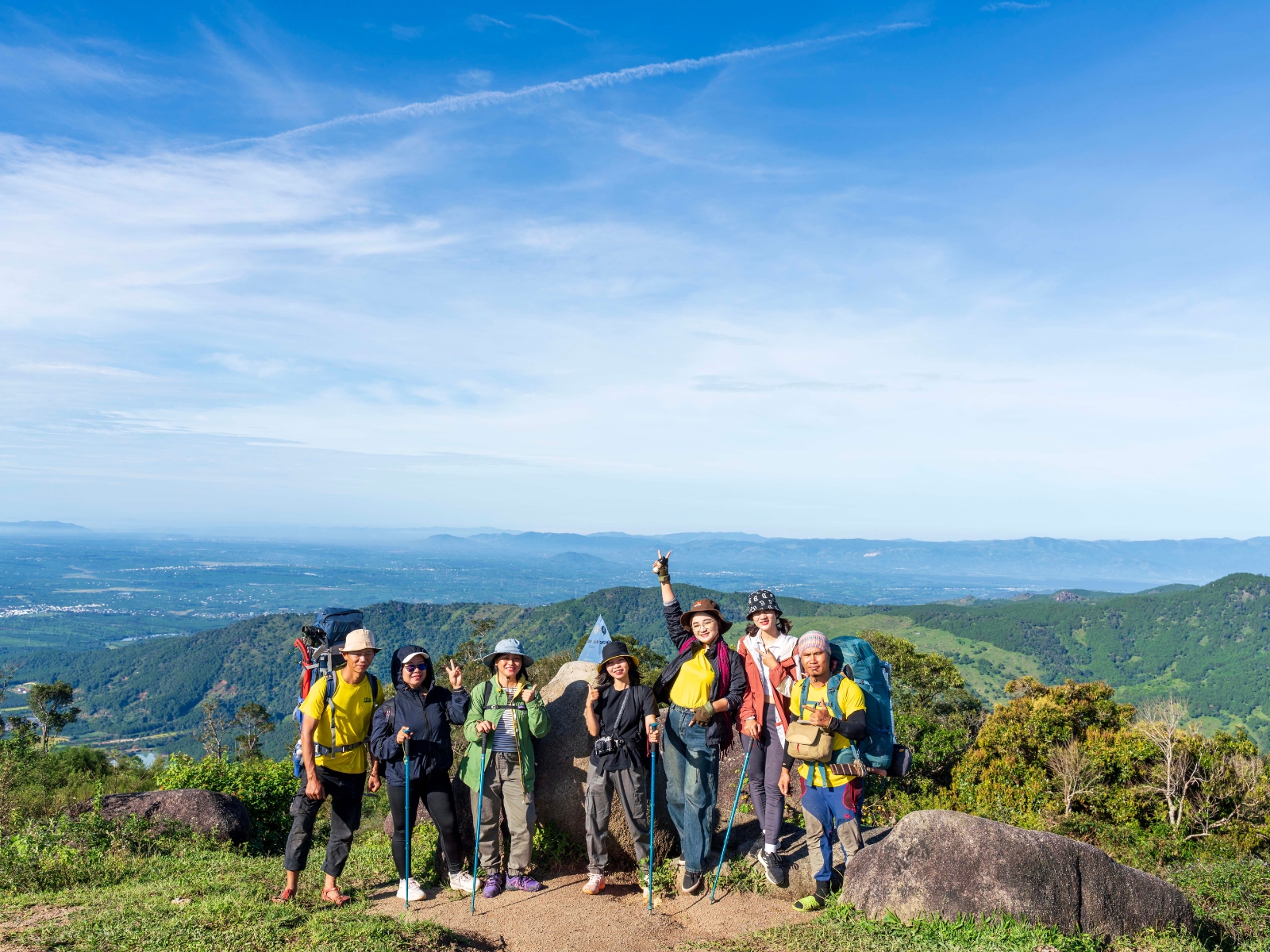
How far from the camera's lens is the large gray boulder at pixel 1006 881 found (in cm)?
575

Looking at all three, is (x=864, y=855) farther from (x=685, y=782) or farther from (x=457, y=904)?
(x=457, y=904)

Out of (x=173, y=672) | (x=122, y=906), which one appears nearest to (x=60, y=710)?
(x=122, y=906)

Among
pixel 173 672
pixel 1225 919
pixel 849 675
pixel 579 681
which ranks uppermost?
pixel 849 675

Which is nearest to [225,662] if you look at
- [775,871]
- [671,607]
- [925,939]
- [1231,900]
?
[671,607]

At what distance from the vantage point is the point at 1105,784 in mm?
18328

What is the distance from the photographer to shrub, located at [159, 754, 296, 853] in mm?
12562

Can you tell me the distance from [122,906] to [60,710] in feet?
180

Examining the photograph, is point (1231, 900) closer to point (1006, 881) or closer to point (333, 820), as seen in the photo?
point (1006, 881)

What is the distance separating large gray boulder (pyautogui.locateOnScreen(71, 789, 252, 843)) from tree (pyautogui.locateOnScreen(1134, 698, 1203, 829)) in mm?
18873

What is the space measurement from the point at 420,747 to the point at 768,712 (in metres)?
3.20

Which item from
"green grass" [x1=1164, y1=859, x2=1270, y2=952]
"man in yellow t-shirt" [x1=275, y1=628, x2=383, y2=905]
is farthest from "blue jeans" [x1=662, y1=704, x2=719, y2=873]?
"green grass" [x1=1164, y1=859, x2=1270, y2=952]

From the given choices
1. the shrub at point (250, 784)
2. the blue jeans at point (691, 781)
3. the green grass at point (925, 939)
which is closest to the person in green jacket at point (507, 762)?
the blue jeans at point (691, 781)

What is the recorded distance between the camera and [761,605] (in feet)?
23.0

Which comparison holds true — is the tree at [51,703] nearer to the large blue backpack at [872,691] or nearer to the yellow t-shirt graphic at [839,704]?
the yellow t-shirt graphic at [839,704]
